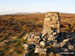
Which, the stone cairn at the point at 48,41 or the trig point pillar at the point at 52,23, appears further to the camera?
the trig point pillar at the point at 52,23

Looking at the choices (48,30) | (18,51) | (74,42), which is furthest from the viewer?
(48,30)

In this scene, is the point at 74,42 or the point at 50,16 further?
the point at 50,16

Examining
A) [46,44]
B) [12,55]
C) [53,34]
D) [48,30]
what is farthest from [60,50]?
[12,55]

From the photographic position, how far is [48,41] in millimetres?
15945

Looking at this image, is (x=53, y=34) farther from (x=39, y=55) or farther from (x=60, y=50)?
(x=39, y=55)

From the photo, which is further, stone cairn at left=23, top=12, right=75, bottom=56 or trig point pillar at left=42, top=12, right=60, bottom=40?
trig point pillar at left=42, top=12, right=60, bottom=40

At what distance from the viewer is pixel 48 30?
17984mm

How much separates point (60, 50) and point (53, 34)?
9.69 ft

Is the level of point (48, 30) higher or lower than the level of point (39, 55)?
higher

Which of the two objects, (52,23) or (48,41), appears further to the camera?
(52,23)

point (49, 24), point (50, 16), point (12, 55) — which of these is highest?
point (50, 16)

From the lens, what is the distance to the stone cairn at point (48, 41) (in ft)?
45.8

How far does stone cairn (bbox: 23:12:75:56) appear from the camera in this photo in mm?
13974

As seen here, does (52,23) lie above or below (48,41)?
above
